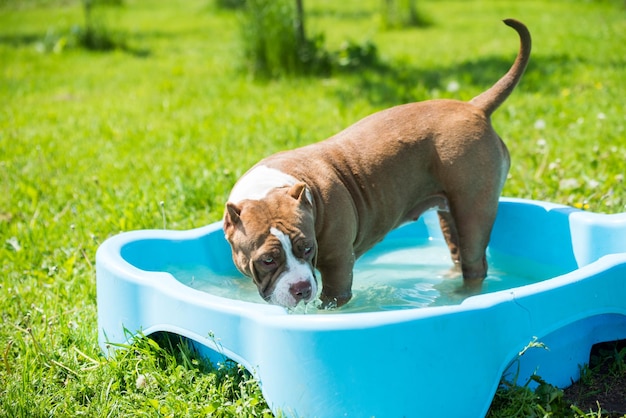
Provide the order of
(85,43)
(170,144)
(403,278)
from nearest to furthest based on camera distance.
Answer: (403,278) < (170,144) < (85,43)

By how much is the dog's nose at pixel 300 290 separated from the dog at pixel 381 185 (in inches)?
5.0

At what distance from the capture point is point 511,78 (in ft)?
13.9

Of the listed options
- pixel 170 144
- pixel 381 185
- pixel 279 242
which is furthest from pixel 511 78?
pixel 170 144

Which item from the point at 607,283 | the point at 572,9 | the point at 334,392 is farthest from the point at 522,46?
the point at 572,9

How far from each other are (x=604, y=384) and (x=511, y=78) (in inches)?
68.8

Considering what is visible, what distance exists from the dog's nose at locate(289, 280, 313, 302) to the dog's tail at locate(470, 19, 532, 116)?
1523 mm

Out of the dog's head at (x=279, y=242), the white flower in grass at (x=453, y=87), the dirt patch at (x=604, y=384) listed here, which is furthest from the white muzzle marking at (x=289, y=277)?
the white flower in grass at (x=453, y=87)

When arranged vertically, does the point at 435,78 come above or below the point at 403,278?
below

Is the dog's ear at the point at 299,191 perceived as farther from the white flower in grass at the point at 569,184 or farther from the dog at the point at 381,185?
the white flower in grass at the point at 569,184

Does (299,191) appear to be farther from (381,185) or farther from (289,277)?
(381,185)

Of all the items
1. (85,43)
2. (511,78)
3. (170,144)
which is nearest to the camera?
(511,78)

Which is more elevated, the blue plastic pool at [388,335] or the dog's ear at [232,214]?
the dog's ear at [232,214]

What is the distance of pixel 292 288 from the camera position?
3.42 metres

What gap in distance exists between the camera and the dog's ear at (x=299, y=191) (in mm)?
3537
